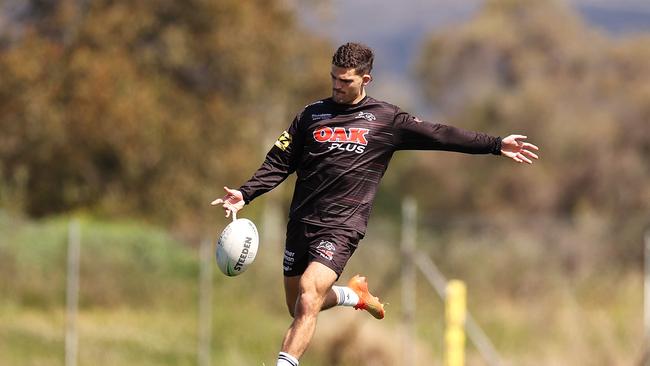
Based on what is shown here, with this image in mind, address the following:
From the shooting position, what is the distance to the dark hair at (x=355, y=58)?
31.2 ft

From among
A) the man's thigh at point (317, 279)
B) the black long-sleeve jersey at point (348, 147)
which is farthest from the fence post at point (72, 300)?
the man's thigh at point (317, 279)

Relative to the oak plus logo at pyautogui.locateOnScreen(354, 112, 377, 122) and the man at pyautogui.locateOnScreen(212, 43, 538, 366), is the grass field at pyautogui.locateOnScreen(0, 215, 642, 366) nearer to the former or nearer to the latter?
the man at pyautogui.locateOnScreen(212, 43, 538, 366)

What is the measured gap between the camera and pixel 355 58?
31.2 ft

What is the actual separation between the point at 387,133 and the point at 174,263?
1026 centimetres

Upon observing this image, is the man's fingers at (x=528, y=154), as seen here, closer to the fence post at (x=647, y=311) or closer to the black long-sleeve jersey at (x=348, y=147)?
the black long-sleeve jersey at (x=348, y=147)

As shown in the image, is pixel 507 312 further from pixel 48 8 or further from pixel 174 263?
pixel 48 8

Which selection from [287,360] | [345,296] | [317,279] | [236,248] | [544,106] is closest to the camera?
[287,360]

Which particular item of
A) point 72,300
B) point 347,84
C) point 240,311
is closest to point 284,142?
point 347,84

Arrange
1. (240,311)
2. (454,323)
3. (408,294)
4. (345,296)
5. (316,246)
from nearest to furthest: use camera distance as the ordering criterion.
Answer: (316,246)
(345,296)
(454,323)
(408,294)
(240,311)

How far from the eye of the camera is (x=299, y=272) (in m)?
9.88

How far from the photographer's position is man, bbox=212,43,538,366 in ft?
31.4

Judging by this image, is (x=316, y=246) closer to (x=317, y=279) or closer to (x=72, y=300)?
(x=317, y=279)

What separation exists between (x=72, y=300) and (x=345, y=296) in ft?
26.7

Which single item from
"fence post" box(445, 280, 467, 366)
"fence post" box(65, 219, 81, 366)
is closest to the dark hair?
"fence post" box(445, 280, 467, 366)
